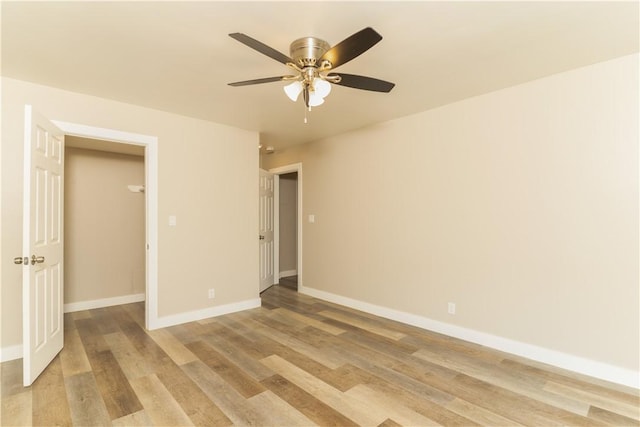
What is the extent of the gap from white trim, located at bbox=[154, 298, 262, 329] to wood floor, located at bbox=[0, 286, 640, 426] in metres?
0.20

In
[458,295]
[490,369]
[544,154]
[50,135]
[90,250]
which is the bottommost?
[490,369]

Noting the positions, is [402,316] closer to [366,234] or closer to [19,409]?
[366,234]

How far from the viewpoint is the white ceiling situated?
5.99ft

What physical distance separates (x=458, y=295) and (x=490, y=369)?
2.69ft

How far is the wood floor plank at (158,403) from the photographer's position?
1.92 meters

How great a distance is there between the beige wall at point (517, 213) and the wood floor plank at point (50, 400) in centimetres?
311

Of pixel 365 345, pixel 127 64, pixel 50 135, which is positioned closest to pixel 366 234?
pixel 365 345

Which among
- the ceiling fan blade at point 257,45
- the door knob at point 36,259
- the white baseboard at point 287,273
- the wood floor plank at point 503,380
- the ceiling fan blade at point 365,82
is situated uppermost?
the ceiling fan blade at point 257,45

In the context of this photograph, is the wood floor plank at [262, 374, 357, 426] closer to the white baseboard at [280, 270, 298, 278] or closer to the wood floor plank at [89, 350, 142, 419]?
the wood floor plank at [89, 350, 142, 419]

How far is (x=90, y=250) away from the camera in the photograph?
14.2 feet

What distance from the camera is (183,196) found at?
3764 mm

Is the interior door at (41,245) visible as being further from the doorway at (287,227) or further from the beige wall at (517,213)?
the doorway at (287,227)

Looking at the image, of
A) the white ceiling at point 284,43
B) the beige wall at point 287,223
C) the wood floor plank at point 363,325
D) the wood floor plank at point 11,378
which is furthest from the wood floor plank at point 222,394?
the beige wall at point 287,223

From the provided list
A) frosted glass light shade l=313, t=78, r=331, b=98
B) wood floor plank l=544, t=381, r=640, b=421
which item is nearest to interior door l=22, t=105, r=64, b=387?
frosted glass light shade l=313, t=78, r=331, b=98
